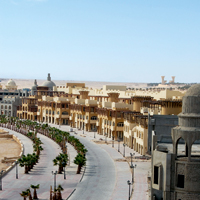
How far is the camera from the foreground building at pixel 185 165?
101 ft

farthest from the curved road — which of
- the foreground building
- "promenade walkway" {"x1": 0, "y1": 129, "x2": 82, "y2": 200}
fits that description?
the foreground building

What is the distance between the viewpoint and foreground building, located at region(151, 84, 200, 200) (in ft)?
101

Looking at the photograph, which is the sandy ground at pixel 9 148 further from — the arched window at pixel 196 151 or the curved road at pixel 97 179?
the arched window at pixel 196 151

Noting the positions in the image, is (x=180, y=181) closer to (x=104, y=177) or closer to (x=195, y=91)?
(x=195, y=91)

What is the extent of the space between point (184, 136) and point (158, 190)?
5.12 meters

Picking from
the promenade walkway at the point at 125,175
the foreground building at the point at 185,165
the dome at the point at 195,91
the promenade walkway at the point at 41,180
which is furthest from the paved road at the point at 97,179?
the dome at the point at 195,91

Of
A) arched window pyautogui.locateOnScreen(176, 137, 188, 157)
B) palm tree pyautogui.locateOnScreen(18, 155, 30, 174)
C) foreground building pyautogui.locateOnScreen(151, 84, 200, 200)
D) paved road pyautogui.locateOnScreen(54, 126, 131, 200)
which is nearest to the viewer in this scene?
foreground building pyautogui.locateOnScreen(151, 84, 200, 200)

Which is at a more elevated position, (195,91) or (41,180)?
(195,91)

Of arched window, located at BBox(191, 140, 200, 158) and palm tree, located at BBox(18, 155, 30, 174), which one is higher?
arched window, located at BBox(191, 140, 200, 158)

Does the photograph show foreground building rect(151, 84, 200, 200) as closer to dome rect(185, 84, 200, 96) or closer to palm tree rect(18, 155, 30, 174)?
dome rect(185, 84, 200, 96)

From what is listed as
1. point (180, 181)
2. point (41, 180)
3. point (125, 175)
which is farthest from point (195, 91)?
point (41, 180)

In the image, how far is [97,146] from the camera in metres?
91.4

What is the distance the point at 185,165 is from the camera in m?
30.8

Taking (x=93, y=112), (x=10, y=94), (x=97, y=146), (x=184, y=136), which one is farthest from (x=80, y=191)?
(x=10, y=94)
